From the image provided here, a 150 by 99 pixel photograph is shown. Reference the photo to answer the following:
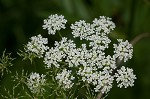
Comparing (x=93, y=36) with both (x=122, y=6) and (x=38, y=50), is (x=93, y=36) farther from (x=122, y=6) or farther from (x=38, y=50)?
(x=122, y=6)

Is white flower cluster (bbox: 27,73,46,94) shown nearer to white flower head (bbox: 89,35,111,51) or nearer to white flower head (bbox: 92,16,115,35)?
white flower head (bbox: 89,35,111,51)

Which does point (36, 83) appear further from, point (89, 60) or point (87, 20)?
point (87, 20)

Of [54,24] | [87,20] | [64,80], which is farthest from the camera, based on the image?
[87,20]

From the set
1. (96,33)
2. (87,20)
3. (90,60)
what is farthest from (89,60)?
(87,20)

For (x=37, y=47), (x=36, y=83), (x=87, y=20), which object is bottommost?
(x=36, y=83)

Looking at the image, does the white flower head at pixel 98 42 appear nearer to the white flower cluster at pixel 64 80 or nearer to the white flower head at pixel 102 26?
the white flower head at pixel 102 26

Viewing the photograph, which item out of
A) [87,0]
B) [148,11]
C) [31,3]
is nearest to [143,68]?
[148,11]
